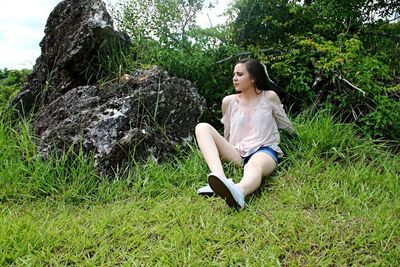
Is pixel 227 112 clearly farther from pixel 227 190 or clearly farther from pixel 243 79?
pixel 227 190

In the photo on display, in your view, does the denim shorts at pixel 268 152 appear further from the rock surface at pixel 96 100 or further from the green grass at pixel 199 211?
the rock surface at pixel 96 100

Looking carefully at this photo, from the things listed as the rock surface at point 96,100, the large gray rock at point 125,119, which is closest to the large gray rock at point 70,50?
the rock surface at point 96,100

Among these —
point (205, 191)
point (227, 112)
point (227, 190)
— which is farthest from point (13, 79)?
point (227, 190)

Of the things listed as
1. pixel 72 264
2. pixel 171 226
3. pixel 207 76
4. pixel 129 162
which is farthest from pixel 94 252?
pixel 207 76

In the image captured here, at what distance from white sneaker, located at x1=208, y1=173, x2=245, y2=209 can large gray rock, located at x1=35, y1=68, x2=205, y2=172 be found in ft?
3.52

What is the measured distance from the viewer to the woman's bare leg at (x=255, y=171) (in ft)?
11.1

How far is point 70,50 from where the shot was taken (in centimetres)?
470

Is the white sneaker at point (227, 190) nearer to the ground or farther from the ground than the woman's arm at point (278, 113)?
nearer to the ground

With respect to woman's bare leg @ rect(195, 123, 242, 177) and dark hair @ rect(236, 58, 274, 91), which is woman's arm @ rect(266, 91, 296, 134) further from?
woman's bare leg @ rect(195, 123, 242, 177)

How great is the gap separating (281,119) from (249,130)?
12.9 inches

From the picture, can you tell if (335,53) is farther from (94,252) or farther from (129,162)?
(94,252)

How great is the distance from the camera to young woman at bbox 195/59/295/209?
3662 mm

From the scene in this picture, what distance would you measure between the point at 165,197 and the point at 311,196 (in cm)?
117

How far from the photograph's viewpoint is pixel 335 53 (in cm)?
464
